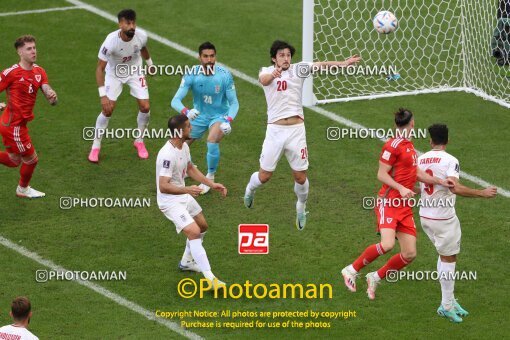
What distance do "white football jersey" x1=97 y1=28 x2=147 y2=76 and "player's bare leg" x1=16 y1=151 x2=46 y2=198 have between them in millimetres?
1957

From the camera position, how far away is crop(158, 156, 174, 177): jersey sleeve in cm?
1355

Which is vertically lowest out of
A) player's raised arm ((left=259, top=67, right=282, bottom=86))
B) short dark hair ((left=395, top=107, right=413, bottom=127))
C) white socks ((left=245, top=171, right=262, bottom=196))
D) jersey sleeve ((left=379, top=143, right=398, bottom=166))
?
white socks ((left=245, top=171, right=262, bottom=196))

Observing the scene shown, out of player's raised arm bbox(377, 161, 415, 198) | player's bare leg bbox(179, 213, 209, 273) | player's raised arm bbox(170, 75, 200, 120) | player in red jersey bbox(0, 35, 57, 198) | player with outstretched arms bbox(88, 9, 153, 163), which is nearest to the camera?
player's raised arm bbox(377, 161, 415, 198)

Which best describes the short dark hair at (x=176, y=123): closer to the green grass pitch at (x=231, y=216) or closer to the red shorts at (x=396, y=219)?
the green grass pitch at (x=231, y=216)

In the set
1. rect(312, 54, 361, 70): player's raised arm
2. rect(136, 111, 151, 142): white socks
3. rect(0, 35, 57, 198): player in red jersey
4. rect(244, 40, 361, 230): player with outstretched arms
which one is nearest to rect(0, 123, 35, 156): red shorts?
rect(0, 35, 57, 198): player in red jersey

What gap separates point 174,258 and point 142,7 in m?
9.77

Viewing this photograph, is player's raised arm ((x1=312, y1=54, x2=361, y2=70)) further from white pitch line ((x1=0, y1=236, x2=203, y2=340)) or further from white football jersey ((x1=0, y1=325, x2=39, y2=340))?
white football jersey ((x1=0, y1=325, x2=39, y2=340))

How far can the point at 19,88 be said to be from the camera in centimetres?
1593

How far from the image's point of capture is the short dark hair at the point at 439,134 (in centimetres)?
1293

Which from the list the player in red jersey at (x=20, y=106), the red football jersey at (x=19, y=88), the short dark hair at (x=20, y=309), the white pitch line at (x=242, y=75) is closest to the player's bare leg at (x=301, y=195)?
the white pitch line at (x=242, y=75)

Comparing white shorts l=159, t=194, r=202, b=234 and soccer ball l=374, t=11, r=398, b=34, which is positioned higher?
soccer ball l=374, t=11, r=398, b=34

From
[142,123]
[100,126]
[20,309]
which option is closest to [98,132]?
[100,126]

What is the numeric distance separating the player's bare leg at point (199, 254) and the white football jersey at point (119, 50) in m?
4.41

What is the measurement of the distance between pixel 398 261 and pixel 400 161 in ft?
3.76
